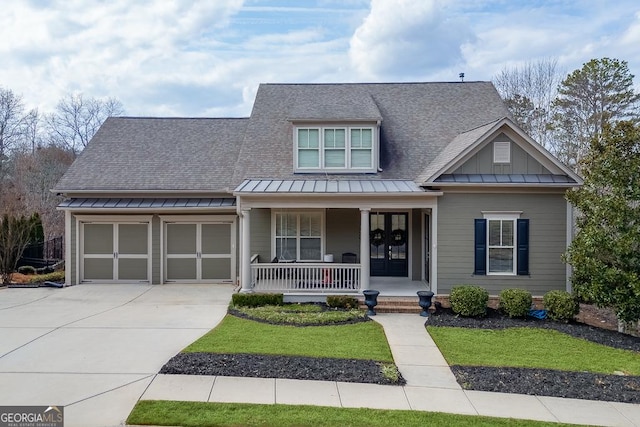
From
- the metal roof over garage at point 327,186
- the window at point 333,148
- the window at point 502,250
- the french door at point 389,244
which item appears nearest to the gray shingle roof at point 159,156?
the metal roof over garage at point 327,186

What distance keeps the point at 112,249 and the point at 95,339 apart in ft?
23.5

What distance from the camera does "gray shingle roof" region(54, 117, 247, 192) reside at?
14531 millimetres

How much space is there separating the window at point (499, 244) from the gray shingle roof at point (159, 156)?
323 inches

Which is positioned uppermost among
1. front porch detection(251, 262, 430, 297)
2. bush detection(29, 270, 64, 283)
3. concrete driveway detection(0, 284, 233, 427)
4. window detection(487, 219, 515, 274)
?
window detection(487, 219, 515, 274)

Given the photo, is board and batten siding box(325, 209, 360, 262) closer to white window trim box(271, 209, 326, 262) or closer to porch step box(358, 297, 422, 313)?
white window trim box(271, 209, 326, 262)

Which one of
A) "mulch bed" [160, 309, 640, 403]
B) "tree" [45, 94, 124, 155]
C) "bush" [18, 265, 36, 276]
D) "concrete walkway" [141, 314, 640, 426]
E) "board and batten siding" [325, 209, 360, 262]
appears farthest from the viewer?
"tree" [45, 94, 124, 155]

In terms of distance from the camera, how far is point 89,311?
433 inches

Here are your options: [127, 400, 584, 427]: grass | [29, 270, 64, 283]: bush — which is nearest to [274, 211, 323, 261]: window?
[127, 400, 584, 427]: grass

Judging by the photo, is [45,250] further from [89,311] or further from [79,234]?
[89,311]

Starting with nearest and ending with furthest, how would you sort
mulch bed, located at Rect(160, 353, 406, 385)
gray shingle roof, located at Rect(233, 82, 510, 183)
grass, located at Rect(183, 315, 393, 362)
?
mulch bed, located at Rect(160, 353, 406, 385), grass, located at Rect(183, 315, 393, 362), gray shingle roof, located at Rect(233, 82, 510, 183)

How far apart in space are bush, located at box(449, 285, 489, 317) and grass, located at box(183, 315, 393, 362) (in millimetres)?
2492

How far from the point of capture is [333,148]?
46.6 feet

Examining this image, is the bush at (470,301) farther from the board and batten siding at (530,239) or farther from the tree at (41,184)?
the tree at (41,184)

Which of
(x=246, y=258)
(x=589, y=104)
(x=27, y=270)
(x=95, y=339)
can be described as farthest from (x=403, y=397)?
(x=589, y=104)
